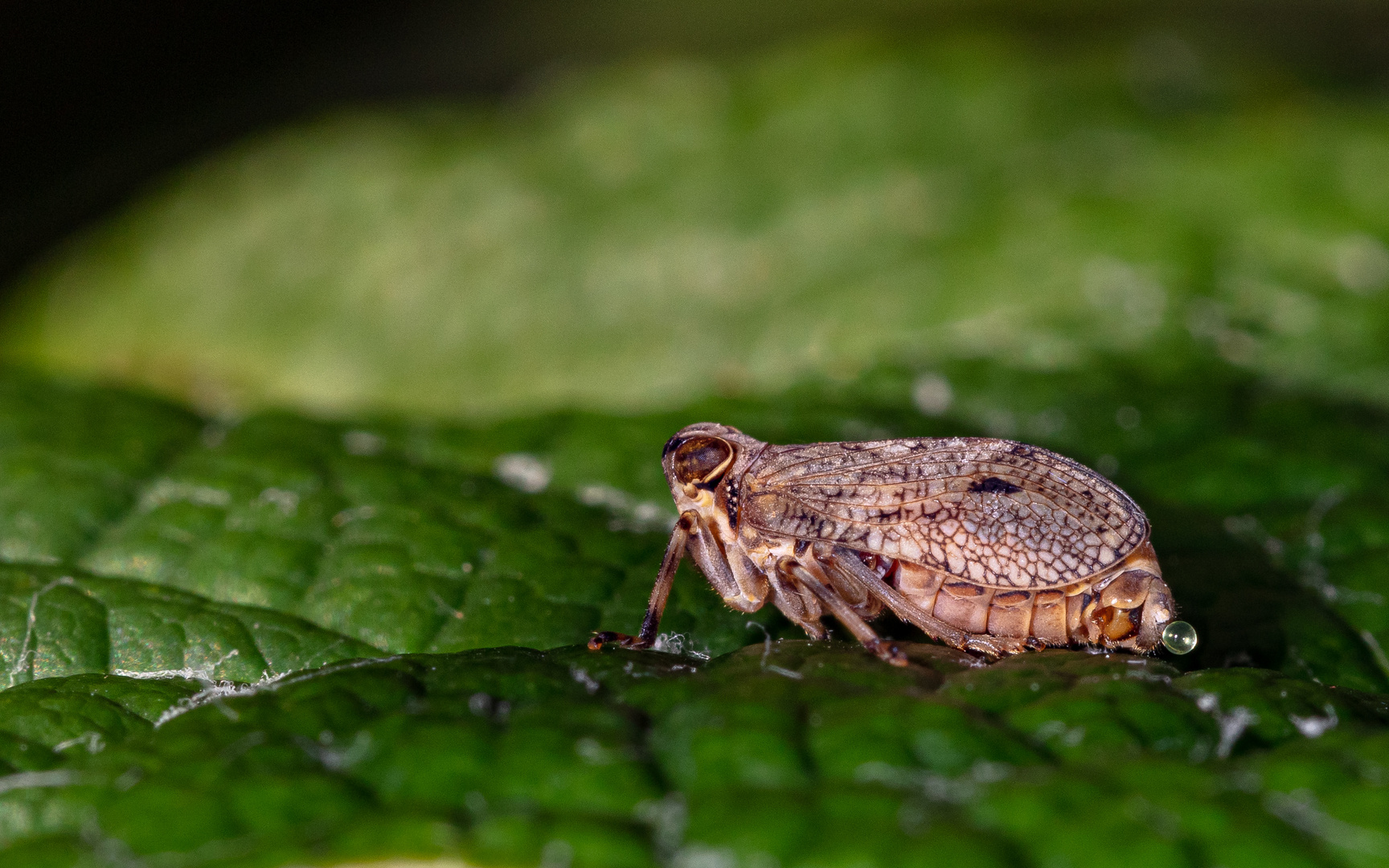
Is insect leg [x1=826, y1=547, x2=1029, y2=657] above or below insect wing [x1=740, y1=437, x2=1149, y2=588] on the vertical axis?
below

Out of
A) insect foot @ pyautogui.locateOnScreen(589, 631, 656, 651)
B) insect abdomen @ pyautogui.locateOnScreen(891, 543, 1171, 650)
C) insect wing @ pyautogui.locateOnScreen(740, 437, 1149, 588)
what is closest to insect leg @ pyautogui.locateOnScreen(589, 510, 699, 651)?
insect foot @ pyautogui.locateOnScreen(589, 631, 656, 651)

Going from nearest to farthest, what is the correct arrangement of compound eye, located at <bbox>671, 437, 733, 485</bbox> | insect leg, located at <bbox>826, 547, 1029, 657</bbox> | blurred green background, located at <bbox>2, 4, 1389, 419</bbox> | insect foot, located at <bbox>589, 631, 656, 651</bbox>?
insect foot, located at <bbox>589, 631, 656, 651</bbox>, insect leg, located at <bbox>826, 547, 1029, 657</bbox>, compound eye, located at <bbox>671, 437, 733, 485</bbox>, blurred green background, located at <bbox>2, 4, 1389, 419</bbox>

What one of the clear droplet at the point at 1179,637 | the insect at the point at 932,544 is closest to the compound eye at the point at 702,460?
the insect at the point at 932,544

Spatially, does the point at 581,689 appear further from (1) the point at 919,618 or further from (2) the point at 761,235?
Answer: (2) the point at 761,235

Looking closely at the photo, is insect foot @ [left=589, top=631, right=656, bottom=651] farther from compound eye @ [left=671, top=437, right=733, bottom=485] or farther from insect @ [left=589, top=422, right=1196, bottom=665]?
compound eye @ [left=671, top=437, right=733, bottom=485]

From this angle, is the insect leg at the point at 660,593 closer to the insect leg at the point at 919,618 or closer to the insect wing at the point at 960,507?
the insect wing at the point at 960,507

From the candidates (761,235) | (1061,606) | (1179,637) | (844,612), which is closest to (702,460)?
(844,612)
